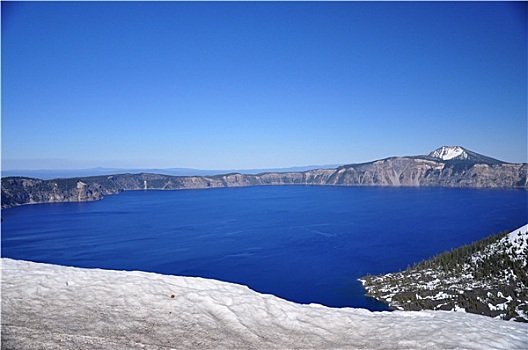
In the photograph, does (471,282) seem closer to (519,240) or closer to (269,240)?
(519,240)

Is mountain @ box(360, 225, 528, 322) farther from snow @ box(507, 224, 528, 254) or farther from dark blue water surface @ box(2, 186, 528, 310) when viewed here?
dark blue water surface @ box(2, 186, 528, 310)

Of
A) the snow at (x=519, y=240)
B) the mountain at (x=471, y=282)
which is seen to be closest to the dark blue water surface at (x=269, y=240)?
the mountain at (x=471, y=282)

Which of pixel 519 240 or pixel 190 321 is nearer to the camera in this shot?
pixel 190 321

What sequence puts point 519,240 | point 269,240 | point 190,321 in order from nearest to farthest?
point 190,321 < point 519,240 < point 269,240

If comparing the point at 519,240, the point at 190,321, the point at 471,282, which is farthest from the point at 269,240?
the point at 190,321

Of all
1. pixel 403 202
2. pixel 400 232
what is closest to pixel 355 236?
pixel 400 232

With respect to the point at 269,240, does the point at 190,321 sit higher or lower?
higher

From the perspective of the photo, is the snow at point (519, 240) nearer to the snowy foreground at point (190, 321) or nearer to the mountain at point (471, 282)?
the mountain at point (471, 282)
